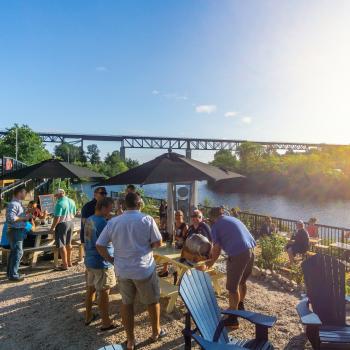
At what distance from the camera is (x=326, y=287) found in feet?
11.9

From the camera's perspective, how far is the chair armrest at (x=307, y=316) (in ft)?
9.80

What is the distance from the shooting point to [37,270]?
6.38 meters

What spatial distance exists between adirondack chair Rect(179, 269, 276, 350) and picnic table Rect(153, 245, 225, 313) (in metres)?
0.58

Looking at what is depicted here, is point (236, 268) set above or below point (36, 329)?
above

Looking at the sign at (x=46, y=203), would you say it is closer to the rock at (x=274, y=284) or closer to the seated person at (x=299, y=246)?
the rock at (x=274, y=284)

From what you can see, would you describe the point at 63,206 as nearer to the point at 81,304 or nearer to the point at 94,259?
the point at 81,304

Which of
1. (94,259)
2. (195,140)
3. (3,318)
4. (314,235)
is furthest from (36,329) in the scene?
(195,140)

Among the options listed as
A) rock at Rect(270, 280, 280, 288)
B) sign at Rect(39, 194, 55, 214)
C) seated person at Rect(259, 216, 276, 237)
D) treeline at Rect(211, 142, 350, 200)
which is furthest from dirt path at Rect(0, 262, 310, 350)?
treeline at Rect(211, 142, 350, 200)

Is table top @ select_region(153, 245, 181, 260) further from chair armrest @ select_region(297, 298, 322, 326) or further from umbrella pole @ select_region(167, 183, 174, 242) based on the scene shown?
chair armrest @ select_region(297, 298, 322, 326)

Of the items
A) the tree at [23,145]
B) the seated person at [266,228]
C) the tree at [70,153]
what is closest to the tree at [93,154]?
the tree at [70,153]

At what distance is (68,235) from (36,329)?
2376 millimetres

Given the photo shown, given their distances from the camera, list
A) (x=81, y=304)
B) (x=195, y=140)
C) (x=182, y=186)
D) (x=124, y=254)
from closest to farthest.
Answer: (x=124, y=254), (x=81, y=304), (x=182, y=186), (x=195, y=140)

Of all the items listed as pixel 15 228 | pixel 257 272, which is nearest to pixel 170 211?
pixel 257 272

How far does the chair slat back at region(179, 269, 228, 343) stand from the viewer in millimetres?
2885
